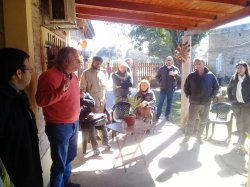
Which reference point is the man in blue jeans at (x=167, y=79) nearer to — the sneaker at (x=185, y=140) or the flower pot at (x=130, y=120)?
the sneaker at (x=185, y=140)

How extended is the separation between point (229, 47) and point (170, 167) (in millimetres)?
17787

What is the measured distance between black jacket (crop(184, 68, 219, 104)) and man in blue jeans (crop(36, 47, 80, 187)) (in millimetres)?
3225

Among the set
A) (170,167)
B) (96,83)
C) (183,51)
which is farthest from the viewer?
(183,51)

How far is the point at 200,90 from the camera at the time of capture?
18.8ft

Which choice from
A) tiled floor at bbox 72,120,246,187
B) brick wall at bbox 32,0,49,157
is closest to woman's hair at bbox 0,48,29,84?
brick wall at bbox 32,0,49,157

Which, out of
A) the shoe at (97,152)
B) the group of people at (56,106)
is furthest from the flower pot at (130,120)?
the shoe at (97,152)

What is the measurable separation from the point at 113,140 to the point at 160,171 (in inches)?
72.5

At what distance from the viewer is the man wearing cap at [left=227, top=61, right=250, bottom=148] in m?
5.38

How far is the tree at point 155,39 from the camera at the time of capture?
16633 mm

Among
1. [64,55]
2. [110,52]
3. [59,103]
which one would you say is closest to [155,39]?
[64,55]

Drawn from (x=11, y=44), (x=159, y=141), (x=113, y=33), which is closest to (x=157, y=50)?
(x=113, y=33)

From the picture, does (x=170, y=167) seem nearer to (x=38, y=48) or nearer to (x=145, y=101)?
(x=145, y=101)

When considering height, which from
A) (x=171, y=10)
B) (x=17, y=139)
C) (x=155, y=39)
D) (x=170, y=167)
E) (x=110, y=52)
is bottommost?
(x=170, y=167)

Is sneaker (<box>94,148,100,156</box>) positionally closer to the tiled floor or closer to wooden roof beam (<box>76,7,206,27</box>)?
the tiled floor
